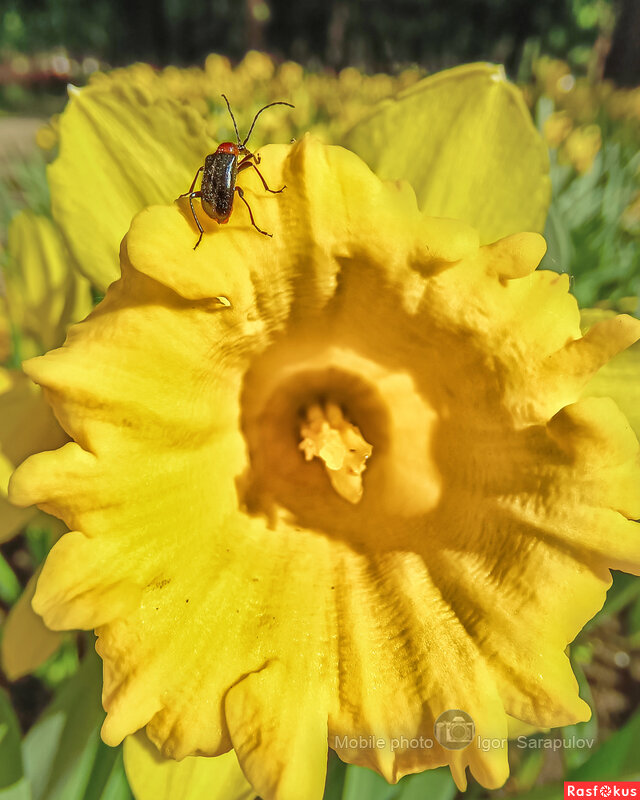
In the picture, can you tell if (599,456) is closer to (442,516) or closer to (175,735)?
(442,516)

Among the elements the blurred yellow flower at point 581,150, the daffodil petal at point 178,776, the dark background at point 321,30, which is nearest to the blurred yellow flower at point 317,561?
the daffodil petal at point 178,776

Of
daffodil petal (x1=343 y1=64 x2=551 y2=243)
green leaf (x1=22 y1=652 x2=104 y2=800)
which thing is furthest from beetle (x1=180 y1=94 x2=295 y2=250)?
green leaf (x1=22 y1=652 x2=104 y2=800)

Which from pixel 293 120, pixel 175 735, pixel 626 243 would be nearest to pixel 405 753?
pixel 175 735

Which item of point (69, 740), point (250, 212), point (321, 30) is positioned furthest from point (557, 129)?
point (321, 30)

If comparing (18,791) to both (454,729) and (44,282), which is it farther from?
(44,282)

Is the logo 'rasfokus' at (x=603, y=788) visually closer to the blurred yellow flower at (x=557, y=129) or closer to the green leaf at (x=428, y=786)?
the green leaf at (x=428, y=786)

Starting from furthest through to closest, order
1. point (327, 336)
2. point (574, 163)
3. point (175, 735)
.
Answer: point (574, 163) < point (327, 336) < point (175, 735)
